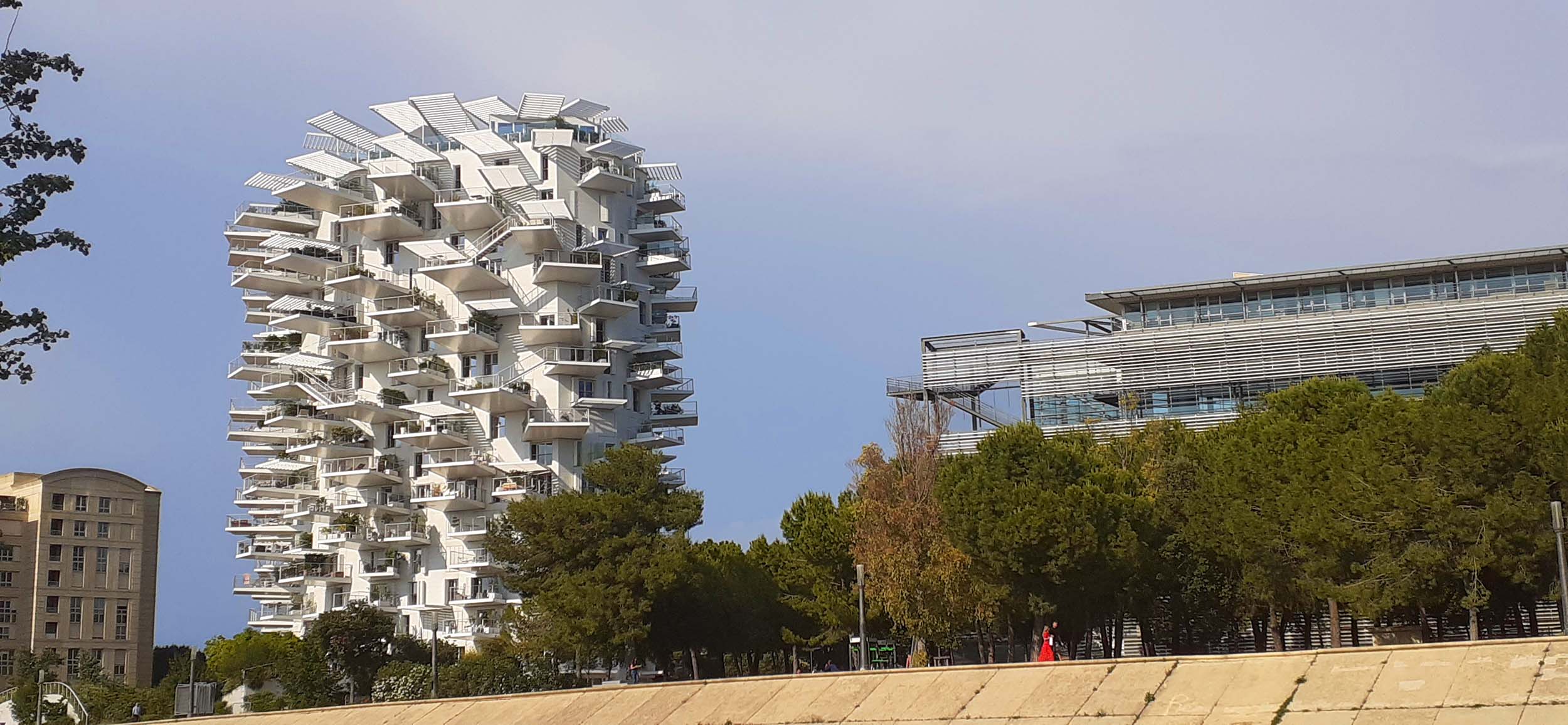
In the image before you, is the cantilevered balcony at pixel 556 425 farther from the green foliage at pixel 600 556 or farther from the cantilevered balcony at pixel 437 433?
the green foliage at pixel 600 556

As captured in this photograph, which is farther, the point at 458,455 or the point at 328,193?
the point at 328,193

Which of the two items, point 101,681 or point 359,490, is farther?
point 359,490

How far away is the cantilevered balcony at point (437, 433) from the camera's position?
8631 centimetres

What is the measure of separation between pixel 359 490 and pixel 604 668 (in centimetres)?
2266

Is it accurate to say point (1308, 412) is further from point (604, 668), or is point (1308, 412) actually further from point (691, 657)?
point (604, 668)

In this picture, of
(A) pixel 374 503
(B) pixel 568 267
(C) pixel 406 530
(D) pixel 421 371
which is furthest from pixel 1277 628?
(A) pixel 374 503

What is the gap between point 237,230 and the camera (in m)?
99.4

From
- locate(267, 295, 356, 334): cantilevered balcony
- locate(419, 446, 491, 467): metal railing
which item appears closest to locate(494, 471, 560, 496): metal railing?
locate(419, 446, 491, 467): metal railing

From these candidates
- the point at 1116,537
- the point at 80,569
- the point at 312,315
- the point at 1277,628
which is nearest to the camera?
the point at 1116,537

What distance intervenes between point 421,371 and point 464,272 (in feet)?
20.3

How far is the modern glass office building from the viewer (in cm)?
7912

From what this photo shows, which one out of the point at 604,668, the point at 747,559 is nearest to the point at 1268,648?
the point at 747,559

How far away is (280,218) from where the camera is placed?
97.1m

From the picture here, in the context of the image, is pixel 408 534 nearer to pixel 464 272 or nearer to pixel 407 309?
pixel 407 309
